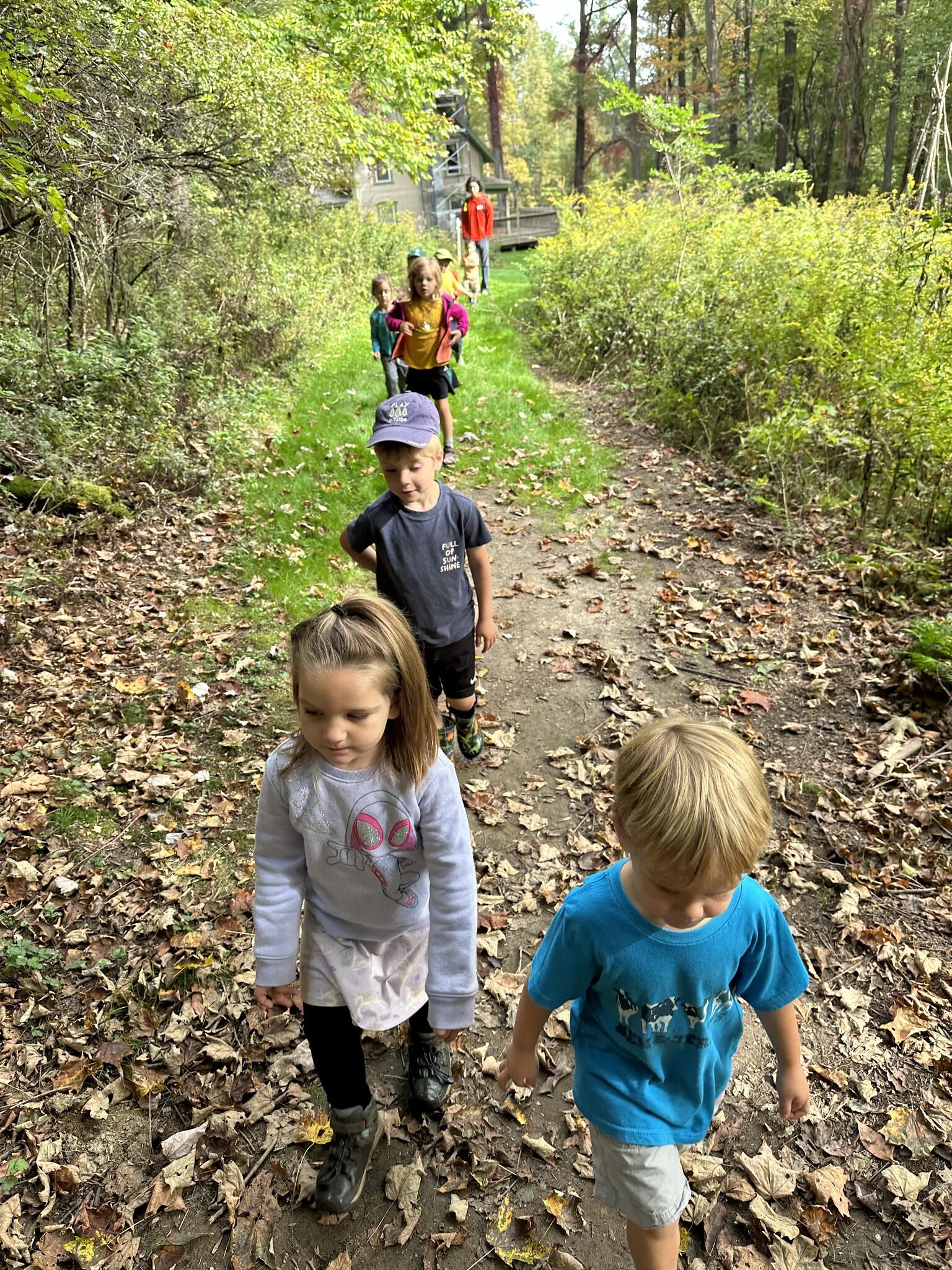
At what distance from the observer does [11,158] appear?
3.71m

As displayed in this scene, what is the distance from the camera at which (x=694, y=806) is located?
4.54 feet

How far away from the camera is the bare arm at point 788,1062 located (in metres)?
1.74

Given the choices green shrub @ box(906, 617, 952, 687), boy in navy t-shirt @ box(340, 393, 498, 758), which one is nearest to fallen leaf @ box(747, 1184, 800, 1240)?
boy in navy t-shirt @ box(340, 393, 498, 758)

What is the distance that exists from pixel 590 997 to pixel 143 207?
8627mm

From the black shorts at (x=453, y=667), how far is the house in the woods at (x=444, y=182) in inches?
1079

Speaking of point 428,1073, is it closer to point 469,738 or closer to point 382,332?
point 469,738

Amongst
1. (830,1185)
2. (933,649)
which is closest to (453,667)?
(830,1185)

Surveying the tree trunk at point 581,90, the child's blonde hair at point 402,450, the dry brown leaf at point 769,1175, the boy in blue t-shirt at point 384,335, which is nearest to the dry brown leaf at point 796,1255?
the dry brown leaf at point 769,1175

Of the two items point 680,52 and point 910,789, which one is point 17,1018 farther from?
point 680,52

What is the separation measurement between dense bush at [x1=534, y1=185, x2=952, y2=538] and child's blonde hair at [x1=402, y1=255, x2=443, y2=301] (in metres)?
3.43

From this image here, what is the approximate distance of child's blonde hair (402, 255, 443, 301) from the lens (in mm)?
6949

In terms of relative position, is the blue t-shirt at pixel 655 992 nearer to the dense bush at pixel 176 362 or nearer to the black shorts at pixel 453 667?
the black shorts at pixel 453 667

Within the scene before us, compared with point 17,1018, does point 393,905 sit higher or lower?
higher

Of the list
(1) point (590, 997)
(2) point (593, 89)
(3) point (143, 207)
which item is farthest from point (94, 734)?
(2) point (593, 89)
